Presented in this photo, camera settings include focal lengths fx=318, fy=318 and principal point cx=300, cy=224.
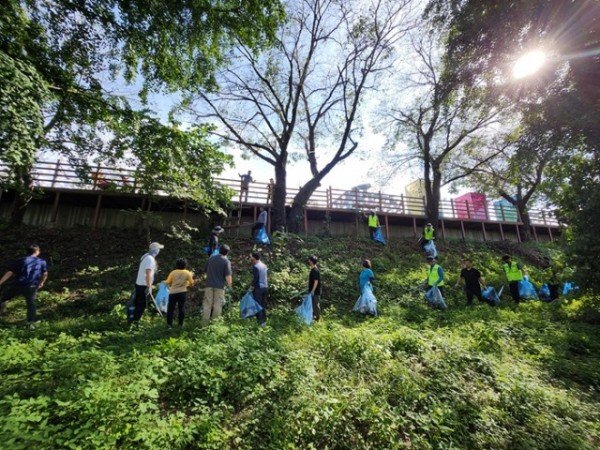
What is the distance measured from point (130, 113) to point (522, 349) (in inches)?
421

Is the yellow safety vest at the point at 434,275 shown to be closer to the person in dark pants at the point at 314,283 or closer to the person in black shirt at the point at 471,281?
the person in black shirt at the point at 471,281

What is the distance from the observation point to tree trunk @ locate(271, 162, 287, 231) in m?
15.1

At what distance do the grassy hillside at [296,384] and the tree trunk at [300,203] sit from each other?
763cm

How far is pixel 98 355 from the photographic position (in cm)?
428

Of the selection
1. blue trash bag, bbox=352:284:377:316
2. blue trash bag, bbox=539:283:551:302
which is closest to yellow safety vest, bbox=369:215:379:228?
blue trash bag, bbox=539:283:551:302

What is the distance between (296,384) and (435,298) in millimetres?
7093

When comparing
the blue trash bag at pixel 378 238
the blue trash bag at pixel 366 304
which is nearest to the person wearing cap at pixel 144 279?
the blue trash bag at pixel 366 304

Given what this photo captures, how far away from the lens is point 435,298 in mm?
9859

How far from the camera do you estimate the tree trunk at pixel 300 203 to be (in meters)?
15.5

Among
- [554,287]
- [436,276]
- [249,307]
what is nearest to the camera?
[249,307]

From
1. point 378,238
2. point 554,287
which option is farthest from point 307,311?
point 554,287

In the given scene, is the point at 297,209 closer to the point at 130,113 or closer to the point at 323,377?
the point at 130,113

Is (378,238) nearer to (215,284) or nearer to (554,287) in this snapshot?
(554,287)

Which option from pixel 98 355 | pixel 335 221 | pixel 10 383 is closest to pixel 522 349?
pixel 98 355
